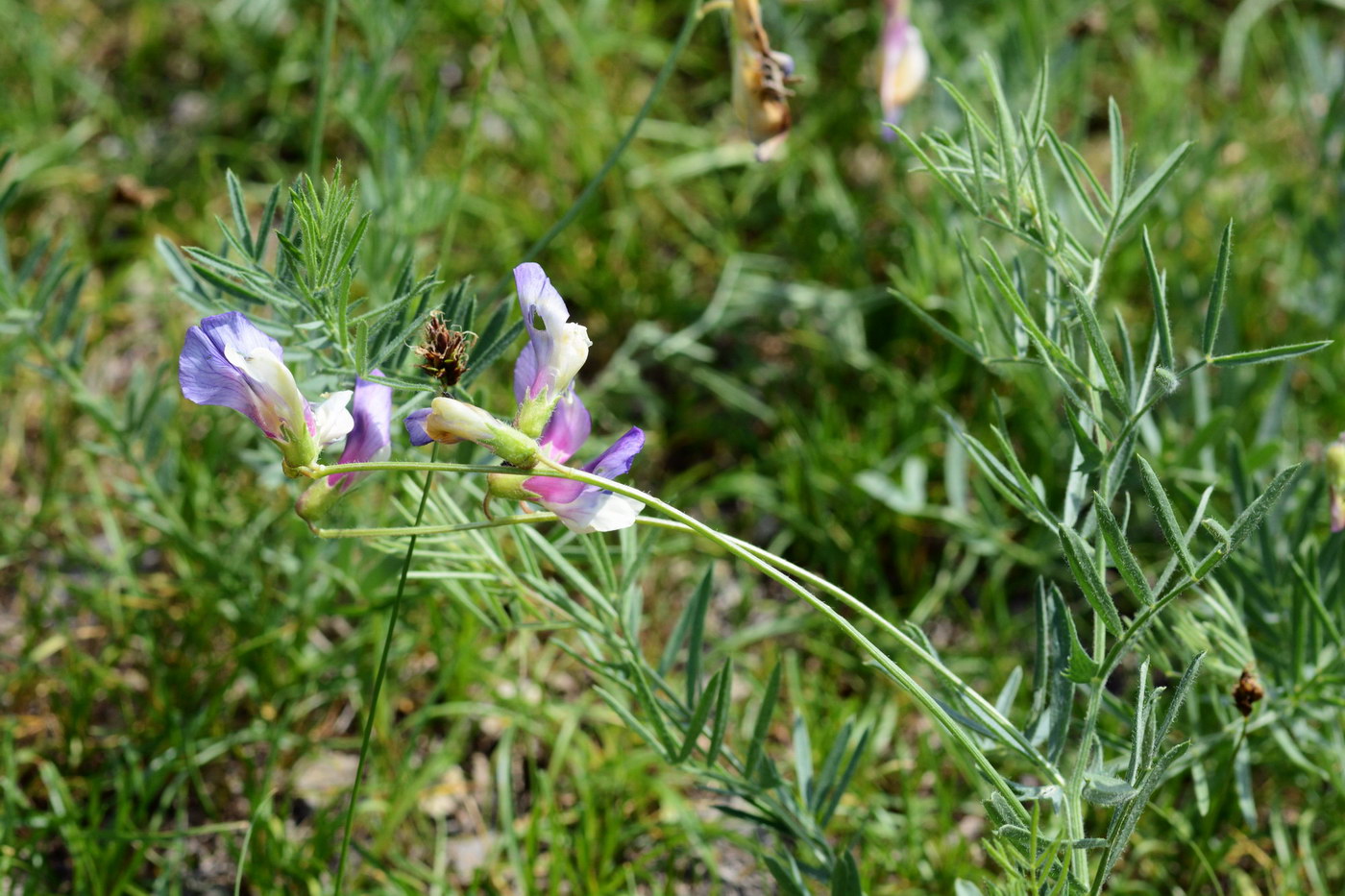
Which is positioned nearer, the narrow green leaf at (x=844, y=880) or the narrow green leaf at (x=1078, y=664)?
the narrow green leaf at (x=1078, y=664)

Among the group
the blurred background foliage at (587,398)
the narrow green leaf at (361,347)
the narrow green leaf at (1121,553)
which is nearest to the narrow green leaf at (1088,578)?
the narrow green leaf at (1121,553)

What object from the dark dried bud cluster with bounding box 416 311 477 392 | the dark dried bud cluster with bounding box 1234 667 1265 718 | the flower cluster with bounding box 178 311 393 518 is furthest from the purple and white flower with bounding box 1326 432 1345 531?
the flower cluster with bounding box 178 311 393 518

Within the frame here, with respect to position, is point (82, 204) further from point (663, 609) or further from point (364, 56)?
point (663, 609)

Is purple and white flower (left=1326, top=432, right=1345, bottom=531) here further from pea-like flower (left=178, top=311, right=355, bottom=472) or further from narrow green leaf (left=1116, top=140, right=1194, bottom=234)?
pea-like flower (left=178, top=311, right=355, bottom=472)

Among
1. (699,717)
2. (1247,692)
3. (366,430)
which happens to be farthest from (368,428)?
(1247,692)

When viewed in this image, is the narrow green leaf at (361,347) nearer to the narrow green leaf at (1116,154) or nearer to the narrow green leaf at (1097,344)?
the narrow green leaf at (1097,344)

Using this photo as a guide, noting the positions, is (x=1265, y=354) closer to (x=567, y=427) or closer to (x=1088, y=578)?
(x=1088, y=578)

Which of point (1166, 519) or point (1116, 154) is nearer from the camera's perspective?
point (1166, 519)
